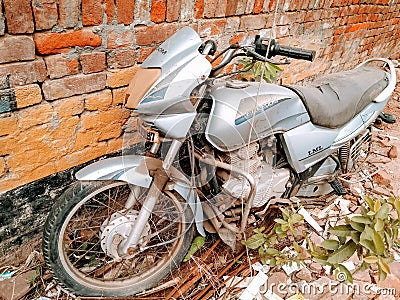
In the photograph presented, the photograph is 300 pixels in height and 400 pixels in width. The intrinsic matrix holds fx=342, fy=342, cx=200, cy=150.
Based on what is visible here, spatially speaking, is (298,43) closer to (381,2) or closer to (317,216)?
(317,216)

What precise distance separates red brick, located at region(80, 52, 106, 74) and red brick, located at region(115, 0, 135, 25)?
187 millimetres

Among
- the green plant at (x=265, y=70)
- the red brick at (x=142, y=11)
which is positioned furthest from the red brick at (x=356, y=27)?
the red brick at (x=142, y=11)

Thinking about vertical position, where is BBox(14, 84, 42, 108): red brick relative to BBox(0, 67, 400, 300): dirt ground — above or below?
above

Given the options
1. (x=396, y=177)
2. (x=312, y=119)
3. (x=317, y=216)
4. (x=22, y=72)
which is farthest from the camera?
(x=396, y=177)

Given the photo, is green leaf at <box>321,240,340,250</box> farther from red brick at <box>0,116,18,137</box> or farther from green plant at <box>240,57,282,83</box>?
red brick at <box>0,116,18,137</box>

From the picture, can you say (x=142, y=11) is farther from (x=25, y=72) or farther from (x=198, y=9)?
(x=25, y=72)

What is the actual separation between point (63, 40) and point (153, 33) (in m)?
0.48

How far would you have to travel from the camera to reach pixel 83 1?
147cm

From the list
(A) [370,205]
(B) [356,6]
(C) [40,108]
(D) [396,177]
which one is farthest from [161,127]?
(B) [356,6]

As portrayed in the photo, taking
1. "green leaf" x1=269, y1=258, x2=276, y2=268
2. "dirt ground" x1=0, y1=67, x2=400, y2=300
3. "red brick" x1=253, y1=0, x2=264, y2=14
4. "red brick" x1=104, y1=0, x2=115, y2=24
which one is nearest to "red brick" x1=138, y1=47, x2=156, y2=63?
"red brick" x1=104, y1=0, x2=115, y2=24

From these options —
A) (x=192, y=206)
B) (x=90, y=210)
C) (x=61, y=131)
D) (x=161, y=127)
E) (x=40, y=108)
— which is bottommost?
(x=90, y=210)

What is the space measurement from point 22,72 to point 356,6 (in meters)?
3.48

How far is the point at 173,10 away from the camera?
1.83 meters

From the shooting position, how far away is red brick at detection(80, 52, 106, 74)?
1595 millimetres
